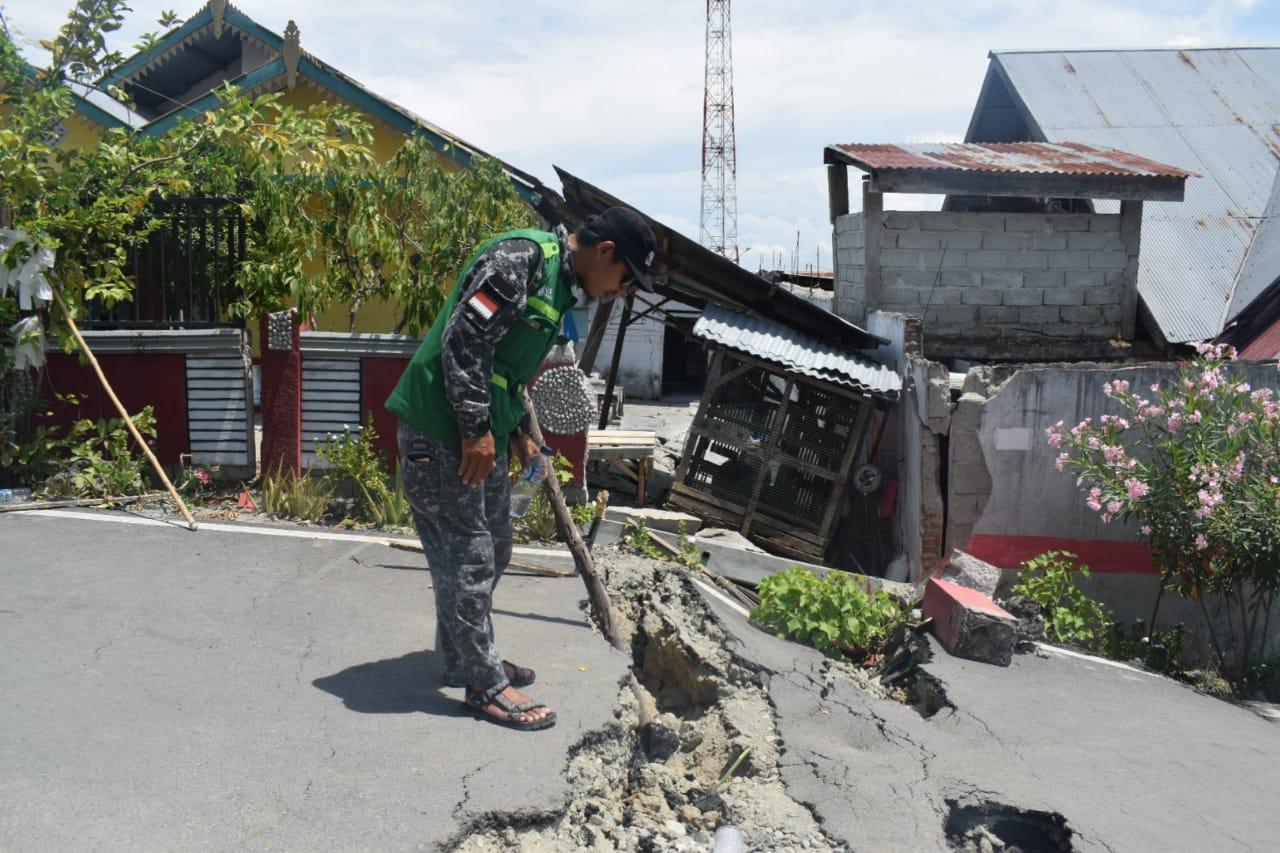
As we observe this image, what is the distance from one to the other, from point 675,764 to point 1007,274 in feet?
25.9

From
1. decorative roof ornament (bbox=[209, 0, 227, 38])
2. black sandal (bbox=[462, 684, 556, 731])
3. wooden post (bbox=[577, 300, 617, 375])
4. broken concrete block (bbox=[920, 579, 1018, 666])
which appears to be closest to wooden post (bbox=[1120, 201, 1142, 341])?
wooden post (bbox=[577, 300, 617, 375])

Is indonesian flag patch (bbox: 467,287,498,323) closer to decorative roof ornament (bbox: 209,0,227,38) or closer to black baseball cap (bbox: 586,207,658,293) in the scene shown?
black baseball cap (bbox: 586,207,658,293)

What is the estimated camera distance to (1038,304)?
11.0 meters

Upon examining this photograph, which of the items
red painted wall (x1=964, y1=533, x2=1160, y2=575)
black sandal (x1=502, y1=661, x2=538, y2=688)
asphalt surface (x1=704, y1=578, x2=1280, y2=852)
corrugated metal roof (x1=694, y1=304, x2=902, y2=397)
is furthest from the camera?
corrugated metal roof (x1=694, y1=304, x2=902, y2=397)

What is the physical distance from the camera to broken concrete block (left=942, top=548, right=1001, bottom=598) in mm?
7359

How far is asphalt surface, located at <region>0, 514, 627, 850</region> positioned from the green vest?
1.09m

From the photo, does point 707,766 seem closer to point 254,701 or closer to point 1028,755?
point 1028,755

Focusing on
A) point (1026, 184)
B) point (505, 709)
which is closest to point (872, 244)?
point (1026, 184)

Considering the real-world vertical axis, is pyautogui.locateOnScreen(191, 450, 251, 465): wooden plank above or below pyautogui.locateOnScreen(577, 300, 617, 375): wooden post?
below

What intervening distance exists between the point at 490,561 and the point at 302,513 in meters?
3.63

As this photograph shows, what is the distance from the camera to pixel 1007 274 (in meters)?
A: 10.9

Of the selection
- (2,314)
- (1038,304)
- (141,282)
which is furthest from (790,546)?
(2,314)

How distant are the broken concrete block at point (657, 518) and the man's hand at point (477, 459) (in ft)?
13.5

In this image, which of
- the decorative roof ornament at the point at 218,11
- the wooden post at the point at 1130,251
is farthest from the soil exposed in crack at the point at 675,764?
the decorative roof ornament at the point at 218,11
